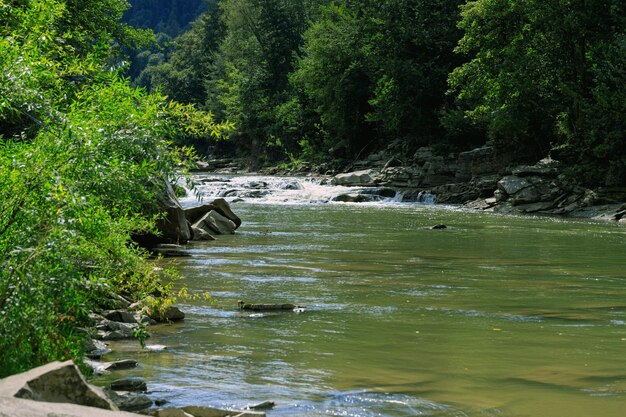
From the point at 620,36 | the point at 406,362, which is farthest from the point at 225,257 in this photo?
the point at 620,36

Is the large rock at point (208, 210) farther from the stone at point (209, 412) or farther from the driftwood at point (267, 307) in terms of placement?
the stone at point (209, 412)

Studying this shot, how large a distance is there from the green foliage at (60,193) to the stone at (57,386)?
0.71 meters

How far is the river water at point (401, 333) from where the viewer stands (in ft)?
21.9

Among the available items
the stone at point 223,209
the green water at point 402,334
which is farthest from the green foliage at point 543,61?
the green water at point 402,334

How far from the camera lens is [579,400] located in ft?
21.7

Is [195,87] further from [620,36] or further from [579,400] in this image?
[579,400]

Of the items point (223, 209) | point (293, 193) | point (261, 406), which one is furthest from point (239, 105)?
point (261, 406)

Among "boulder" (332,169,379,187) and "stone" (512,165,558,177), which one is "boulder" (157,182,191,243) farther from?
"boulder" (332,169,379,187)

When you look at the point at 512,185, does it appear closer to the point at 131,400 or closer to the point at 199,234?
the point at 199,234

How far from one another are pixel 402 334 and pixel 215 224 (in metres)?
12.5

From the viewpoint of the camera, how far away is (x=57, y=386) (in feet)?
14.9

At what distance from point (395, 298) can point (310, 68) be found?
44.2m

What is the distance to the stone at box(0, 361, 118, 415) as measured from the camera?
4.37m

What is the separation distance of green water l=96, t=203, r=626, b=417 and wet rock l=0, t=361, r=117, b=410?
5.73ft
